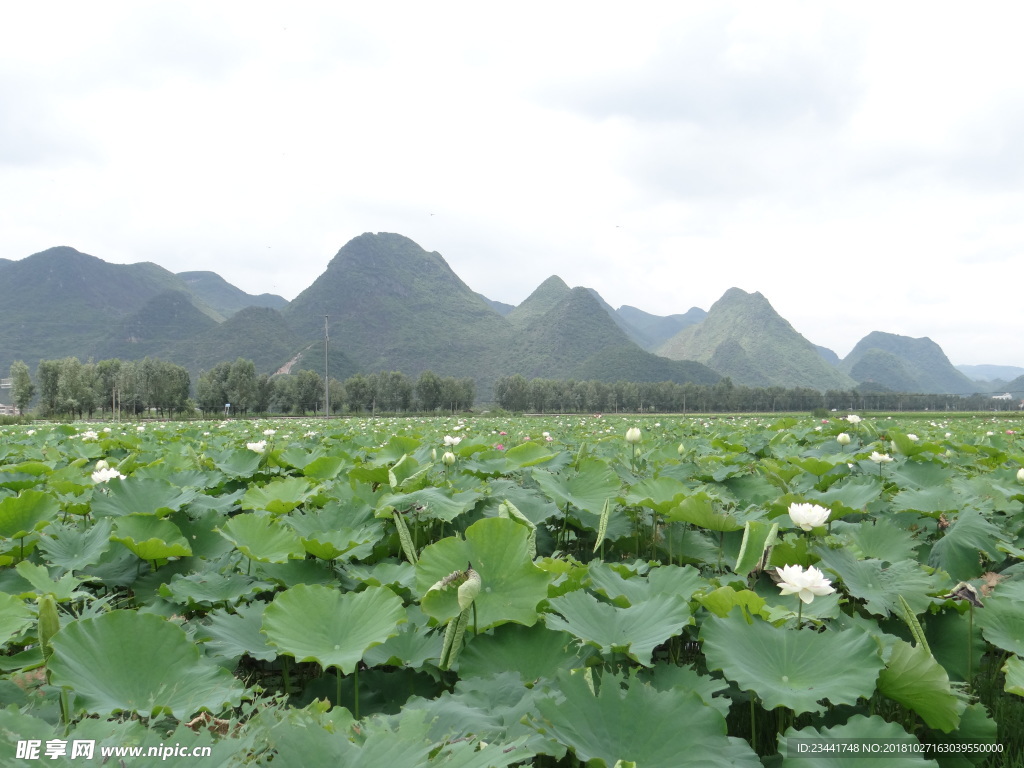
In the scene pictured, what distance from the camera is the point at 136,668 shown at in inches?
49.3

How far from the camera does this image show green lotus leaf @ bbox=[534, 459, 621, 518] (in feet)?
7.51

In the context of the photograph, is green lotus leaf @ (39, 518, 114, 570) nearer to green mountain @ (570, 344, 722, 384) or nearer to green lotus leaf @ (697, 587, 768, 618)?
green lotus leaf @ (697, 587, 768, 618)

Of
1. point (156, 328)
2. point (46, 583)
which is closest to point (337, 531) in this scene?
point (46, 583)

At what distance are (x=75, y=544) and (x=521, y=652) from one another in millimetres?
1730

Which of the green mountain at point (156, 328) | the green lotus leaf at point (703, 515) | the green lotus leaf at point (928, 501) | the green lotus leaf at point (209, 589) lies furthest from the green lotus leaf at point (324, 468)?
the green mountain at point (156, 328)

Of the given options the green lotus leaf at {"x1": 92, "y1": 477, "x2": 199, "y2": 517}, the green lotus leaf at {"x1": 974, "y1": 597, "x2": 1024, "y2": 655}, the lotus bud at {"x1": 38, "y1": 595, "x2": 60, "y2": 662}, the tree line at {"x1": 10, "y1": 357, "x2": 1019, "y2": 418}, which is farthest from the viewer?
the tree line at {"x1": 10, "y1": 357, "x2": 1019, "y2": 418}

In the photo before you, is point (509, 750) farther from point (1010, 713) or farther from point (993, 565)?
point (993, 565)

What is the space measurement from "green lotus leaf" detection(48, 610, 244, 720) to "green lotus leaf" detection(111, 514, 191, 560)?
2.30ft

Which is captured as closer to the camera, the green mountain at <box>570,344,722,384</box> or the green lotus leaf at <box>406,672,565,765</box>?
the green lotus leaf at <box>406,672,565,765</box>

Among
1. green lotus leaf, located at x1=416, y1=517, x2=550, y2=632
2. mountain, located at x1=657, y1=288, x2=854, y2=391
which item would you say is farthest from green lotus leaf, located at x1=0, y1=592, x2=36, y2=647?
mountain, located at x1=657, y1=288, x2=854, y2=391

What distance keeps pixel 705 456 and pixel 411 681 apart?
318cm

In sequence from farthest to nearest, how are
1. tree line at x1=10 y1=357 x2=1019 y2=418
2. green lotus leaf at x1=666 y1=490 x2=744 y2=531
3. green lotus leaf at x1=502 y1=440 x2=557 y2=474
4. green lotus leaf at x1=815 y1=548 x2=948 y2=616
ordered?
1. tree line at x1=10 y1=357 x2=1019 y2=418
2. green lotus leaf at x1=502 y1=440 x2=557 y2=474
3. green lotus leaf at x1=666 y1=490 x2=744 y2=531
4. green lotus leaf at x1=815 y1=548 x2=948 y2=616

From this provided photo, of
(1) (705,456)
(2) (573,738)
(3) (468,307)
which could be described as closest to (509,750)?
(2) (573,738)

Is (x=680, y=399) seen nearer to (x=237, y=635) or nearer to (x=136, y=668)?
(x=237, y=635)
